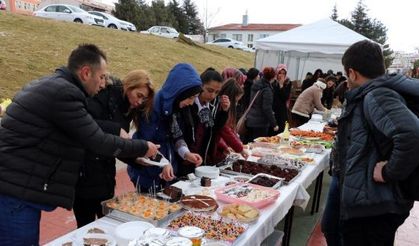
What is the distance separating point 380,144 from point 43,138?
56.2 inches

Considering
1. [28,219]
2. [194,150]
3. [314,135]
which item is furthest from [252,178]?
[314,135]

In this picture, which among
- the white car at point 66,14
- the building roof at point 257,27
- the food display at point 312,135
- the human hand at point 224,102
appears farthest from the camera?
the building roof at point 257,27

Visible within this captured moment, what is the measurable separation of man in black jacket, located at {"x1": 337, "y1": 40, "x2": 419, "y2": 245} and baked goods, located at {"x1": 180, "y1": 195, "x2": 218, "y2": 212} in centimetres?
64

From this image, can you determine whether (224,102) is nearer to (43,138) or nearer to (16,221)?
(43,138)

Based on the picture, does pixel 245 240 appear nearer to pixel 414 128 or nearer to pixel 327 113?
pixel 414 128

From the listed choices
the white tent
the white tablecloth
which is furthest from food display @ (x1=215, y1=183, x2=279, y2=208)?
the white tent

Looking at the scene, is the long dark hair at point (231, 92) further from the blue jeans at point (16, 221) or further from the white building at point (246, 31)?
the white building at point (246, 31)

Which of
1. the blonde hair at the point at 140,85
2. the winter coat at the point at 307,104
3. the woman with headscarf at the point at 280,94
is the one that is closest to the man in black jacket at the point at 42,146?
the blonde hair at the point at 140,85

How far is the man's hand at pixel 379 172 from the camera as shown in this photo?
1575 mm

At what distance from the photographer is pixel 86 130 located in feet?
4.57

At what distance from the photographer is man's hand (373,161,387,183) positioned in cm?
157

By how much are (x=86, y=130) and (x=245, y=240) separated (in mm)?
794

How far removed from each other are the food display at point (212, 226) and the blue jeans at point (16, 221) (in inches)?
22.3

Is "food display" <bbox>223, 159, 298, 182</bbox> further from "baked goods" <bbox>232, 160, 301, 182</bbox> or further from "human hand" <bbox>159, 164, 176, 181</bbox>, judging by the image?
"human hand" <bbox>159, 164, 176, 181</bbox>
